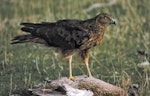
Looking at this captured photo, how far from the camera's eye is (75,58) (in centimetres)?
993

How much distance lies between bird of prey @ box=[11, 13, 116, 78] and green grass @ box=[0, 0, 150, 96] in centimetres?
57

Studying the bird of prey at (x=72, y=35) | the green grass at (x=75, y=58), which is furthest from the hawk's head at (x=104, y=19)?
the green grass at (x=75, y=58)

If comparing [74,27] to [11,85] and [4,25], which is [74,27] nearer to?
[11,85]

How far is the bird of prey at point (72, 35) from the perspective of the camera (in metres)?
7.77

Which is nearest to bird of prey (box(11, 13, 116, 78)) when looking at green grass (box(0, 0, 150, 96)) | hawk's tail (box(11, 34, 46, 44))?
hawk's tail (box(11, 34, 46, 44))

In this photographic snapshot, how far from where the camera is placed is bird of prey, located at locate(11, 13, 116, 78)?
25.5ft

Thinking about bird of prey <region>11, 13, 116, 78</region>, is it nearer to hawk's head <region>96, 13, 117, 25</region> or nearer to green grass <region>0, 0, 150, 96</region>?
hawk's head <region>96, 13, 117, 25</region>

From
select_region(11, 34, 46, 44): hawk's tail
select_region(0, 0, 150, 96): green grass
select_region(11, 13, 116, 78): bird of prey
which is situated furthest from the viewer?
select_region(0, 0, 150, 96): green grass

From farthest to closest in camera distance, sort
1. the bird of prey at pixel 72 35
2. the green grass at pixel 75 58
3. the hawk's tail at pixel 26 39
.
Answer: the green grass at pixel 75 58, the hawk's tail at pixel 26 39, the bird of prey at pixel 72 35

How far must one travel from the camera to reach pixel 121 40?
438 inches

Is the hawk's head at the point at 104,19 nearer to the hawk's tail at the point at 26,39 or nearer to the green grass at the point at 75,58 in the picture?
the green grass at the point at 75,58

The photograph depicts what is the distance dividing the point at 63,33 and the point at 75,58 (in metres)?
1.98

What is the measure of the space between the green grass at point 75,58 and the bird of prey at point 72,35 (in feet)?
1.89

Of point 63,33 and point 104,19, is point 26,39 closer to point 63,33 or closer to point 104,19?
point 63,33
